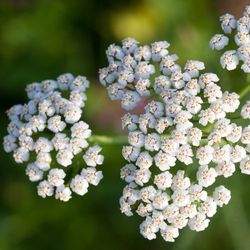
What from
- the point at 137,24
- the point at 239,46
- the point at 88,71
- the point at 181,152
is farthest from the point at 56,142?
the point at 137,24

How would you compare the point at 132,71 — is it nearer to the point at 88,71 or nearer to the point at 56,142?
the point at 56,142

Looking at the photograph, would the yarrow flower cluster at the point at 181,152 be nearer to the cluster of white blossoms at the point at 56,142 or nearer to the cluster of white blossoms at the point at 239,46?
the cluster of white blossoms at the point at 239,46

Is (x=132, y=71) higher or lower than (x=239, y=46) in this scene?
higher

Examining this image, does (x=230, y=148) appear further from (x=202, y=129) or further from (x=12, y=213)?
(x=12, y=213)

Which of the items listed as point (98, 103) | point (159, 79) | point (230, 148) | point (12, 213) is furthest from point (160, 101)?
point (12, 213)

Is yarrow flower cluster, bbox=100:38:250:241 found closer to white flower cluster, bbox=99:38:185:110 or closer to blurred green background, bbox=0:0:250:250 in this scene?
white flower cluster, bbox=99:38:185:110

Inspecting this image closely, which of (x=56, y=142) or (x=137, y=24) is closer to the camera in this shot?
(x=56, y=142)

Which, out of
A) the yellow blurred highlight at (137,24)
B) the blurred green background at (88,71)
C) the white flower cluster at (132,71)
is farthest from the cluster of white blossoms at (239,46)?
the yellow blurred highlight at (137,24)
